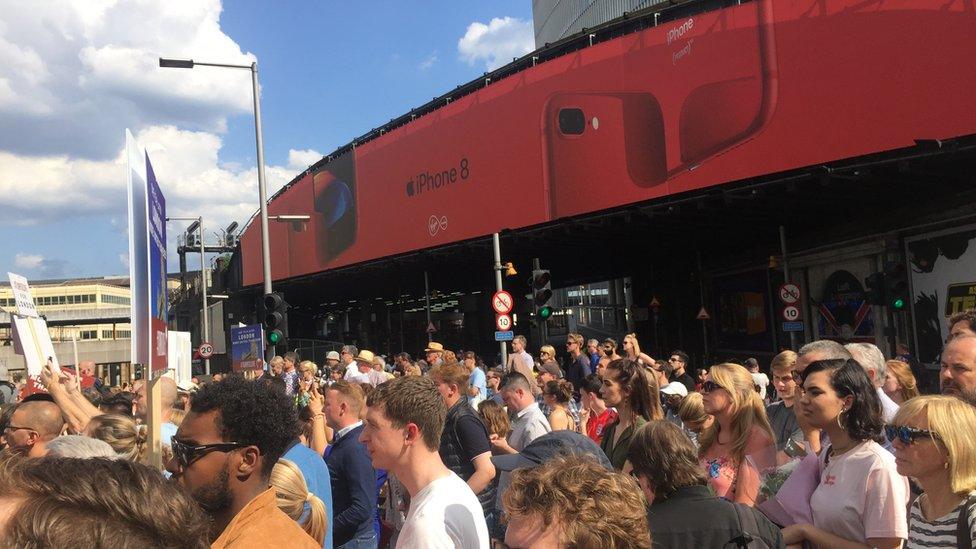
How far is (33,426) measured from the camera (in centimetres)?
462

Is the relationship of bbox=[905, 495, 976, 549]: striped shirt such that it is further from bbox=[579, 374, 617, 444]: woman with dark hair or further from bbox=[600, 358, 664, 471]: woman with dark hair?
bbox=[579, 374, 617, 444]: woman with dark hair

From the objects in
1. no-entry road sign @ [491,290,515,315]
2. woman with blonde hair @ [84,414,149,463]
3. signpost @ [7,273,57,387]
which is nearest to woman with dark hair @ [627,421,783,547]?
woman with blonde hair @ [84,414,149,463]

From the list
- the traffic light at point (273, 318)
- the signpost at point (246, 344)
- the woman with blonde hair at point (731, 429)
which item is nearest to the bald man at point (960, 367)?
the woman with blonde hair at point (731, 429)

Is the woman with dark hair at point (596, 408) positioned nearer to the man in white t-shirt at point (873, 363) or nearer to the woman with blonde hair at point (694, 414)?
the woman with blonde hair at point (694, 414)

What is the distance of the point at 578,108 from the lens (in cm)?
2511

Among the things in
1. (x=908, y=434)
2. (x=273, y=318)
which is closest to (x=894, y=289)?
(x=273, y=318)

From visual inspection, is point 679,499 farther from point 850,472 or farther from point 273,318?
point 273,318

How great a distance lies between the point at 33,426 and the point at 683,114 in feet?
68.5

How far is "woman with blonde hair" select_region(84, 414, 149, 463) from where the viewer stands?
421cm

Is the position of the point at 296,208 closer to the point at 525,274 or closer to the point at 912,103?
the point at 525,274

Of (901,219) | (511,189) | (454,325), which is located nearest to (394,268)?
(511,189)

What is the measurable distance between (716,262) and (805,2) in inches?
378

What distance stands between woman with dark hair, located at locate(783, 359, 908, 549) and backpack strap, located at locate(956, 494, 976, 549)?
34 centimetres

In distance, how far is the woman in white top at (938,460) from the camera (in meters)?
3.03
